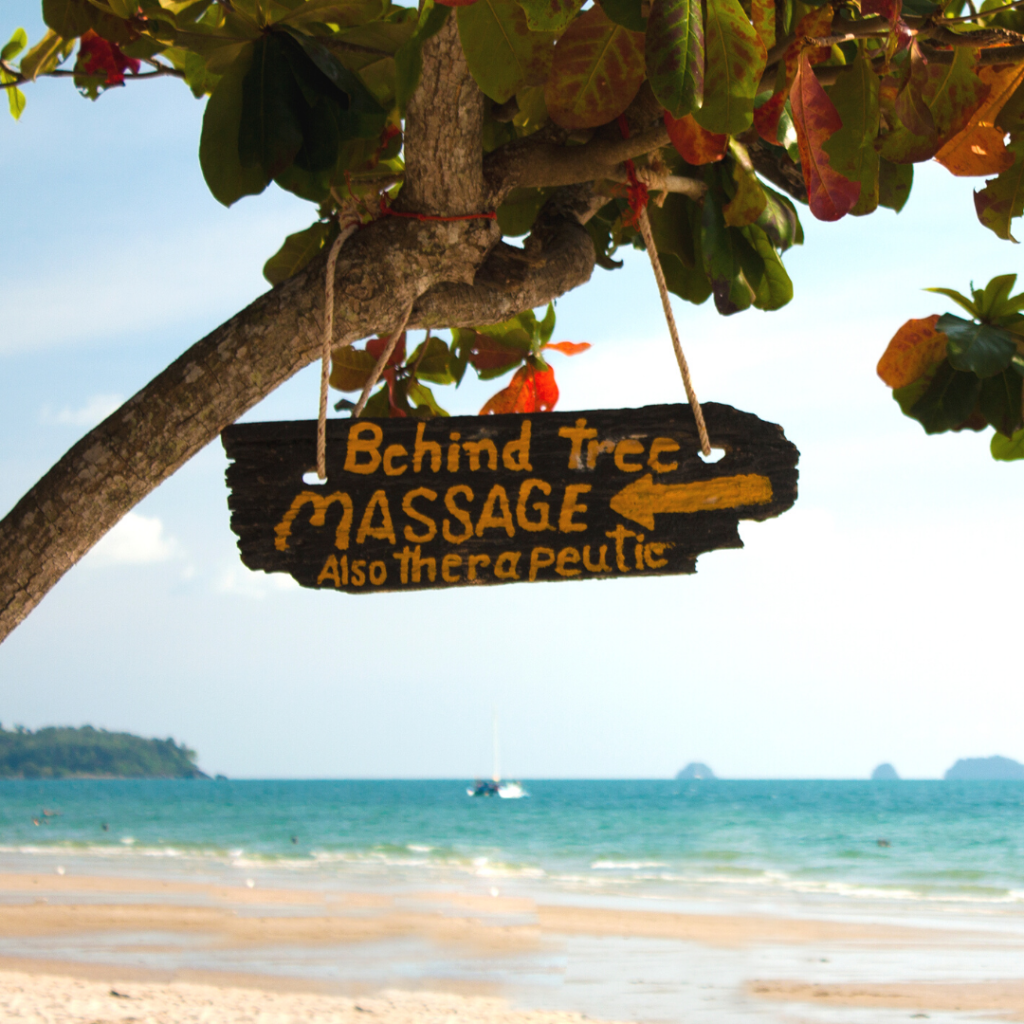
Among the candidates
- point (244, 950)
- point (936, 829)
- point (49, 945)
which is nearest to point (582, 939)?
point (244, 950)

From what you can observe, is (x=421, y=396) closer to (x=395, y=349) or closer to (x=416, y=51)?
(x=395, y=349)

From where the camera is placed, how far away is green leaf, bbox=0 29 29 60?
7.48 feet

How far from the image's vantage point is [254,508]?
53.7 inches

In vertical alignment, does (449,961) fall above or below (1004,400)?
below

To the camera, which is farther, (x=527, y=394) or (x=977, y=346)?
(x=527, y=394)

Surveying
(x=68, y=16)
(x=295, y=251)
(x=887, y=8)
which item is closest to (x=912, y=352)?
(x=887, y=8)

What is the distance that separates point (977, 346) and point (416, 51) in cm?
95

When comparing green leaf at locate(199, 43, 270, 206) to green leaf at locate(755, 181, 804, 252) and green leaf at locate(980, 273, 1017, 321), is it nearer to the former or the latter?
green leaf at locate(755, 181, 804, 252)

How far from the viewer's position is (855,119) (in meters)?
1.25

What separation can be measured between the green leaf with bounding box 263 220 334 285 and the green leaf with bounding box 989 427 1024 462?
4.44ft

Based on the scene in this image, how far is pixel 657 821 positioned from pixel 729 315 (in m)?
24.2

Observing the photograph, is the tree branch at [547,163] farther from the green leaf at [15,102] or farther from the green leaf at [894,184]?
the green leaf at [15,102]

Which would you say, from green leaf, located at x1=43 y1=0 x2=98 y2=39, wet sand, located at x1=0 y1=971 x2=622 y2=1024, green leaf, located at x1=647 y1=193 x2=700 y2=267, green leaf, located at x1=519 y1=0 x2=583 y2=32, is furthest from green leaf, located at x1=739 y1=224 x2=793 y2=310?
wet sand, located at x1=0 y1=971 x2=622 y2=1024

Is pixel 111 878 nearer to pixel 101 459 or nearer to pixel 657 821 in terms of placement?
pixel 101 459
